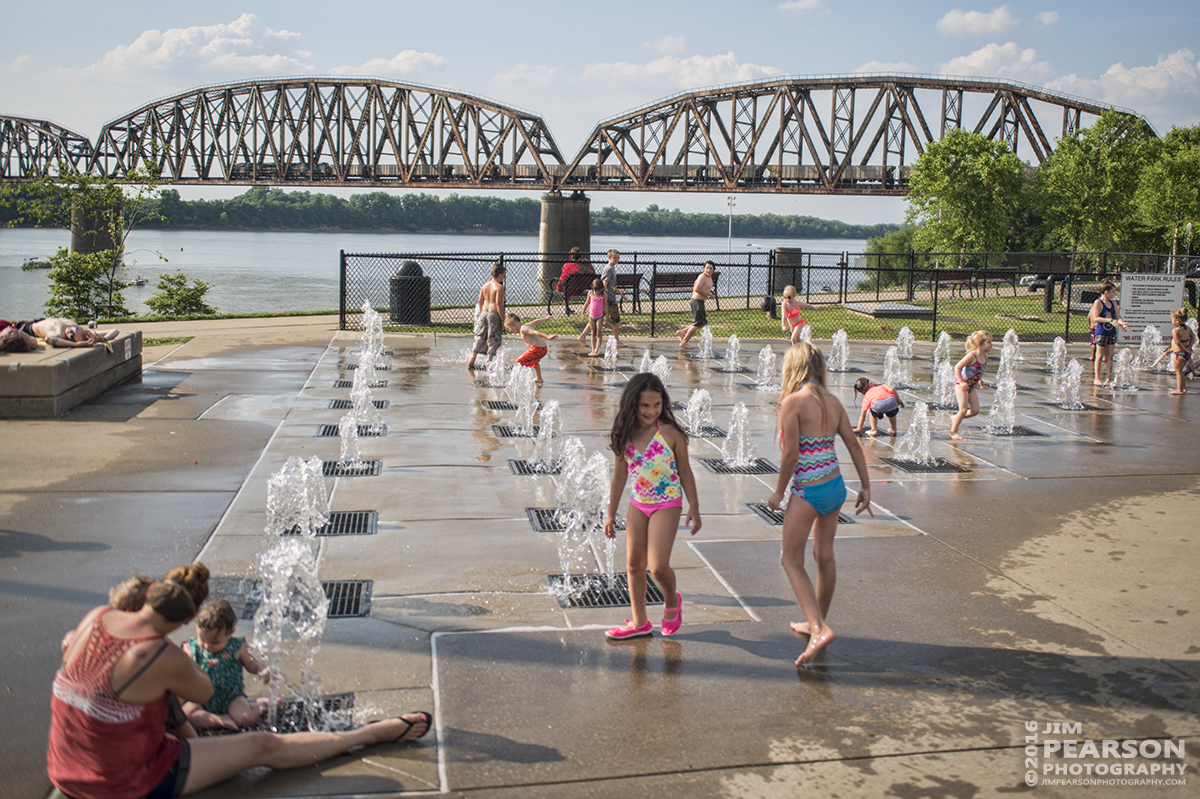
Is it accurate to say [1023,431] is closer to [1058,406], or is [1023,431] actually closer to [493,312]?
[1058,406]

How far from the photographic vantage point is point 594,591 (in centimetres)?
639

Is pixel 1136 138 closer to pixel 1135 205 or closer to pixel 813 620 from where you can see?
pixel 1135 205

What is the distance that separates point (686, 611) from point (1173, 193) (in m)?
42.2

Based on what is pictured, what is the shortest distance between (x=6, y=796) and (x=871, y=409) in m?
9.35

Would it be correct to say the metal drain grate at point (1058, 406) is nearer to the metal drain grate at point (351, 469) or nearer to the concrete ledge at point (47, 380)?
the metal drain grate at point (351, 469)

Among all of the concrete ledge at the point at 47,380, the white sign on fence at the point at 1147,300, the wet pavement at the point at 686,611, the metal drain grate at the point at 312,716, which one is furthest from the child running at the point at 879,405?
the white sign on fence at the point at 1147,300

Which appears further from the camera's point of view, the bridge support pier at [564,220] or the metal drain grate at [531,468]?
the bridge support pier at [564,220]

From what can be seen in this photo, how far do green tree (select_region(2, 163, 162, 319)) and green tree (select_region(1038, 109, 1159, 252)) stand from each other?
124 ft

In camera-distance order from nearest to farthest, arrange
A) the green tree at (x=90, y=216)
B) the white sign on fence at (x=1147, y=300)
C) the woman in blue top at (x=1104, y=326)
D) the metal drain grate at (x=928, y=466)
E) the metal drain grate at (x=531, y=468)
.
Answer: the metal drain grate at (x=531, y=468), the metal drain grate at (x=928, y=466), the woman in blue top at (x=1104, y=326), the white sign on fence at (x=1147, y=300), the green tree at (x=90, y=216)

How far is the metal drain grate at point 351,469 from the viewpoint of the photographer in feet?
29.6

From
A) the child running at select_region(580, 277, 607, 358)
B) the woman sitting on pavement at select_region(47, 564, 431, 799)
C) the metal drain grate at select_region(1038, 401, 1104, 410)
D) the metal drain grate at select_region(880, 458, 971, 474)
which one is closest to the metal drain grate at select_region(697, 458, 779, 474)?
the metal drain grate at select_region(880, 458, 971, 474)

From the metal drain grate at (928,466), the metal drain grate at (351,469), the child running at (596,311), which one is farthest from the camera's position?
the child running at (596,311)

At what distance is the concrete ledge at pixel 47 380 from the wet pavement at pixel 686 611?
34 centimetres

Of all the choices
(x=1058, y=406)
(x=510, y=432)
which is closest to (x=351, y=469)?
(x=510, y=432)
